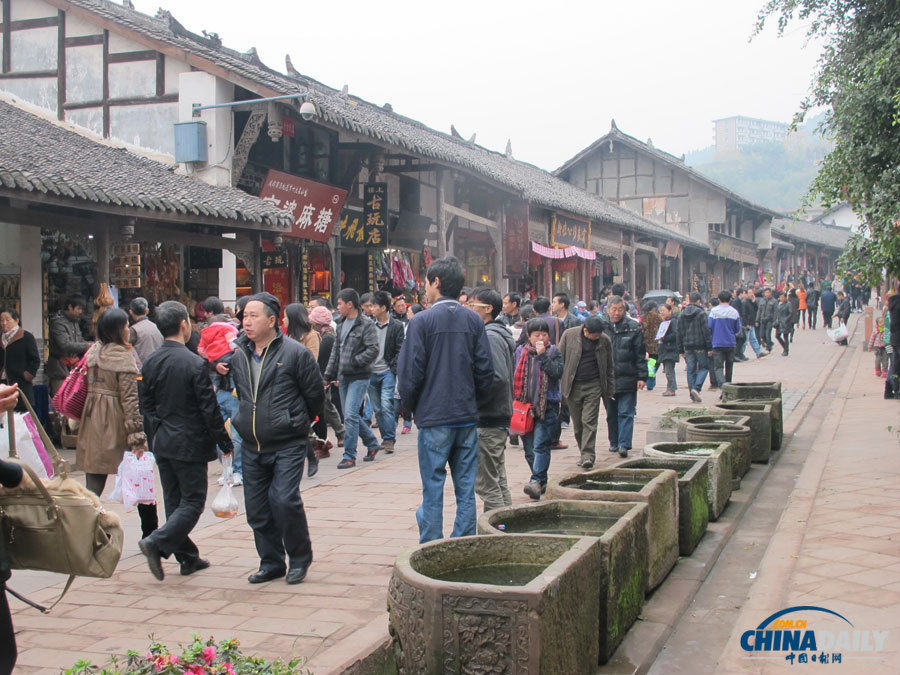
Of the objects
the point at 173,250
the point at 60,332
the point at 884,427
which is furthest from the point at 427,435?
the point at 173,250

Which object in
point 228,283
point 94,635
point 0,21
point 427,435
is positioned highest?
point 0,21

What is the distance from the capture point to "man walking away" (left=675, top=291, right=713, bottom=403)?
14.0m

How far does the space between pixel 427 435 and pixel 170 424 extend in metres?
1.55

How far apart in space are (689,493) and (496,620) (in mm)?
2854

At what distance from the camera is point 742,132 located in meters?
140

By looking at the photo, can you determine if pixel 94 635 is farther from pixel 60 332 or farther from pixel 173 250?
pixel 173 250

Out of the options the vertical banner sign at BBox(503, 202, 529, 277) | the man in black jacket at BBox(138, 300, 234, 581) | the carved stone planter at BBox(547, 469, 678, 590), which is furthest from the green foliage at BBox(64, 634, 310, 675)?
the vertical banner sign at BBox(503, 202, 529, 277)

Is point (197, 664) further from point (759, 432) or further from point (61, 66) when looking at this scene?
point (61, 66)

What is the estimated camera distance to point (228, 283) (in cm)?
1458

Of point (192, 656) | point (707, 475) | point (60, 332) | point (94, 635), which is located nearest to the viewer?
point (192, 656)

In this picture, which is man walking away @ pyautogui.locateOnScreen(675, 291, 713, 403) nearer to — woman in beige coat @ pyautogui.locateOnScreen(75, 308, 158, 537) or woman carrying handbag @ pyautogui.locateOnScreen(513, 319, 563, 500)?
woman carrying handbag @ pyautogui.locateOnScreen(513, 319, 563, 500)

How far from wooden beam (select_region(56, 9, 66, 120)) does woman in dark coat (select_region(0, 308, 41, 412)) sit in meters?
6.54

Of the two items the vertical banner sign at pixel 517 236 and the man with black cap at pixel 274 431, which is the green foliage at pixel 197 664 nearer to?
the man with black cap at pixel 274 431

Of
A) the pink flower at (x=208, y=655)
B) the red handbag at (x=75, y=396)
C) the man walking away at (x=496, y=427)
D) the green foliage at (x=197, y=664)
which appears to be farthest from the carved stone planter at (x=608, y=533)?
the red handbag at (x=75, y=396)
